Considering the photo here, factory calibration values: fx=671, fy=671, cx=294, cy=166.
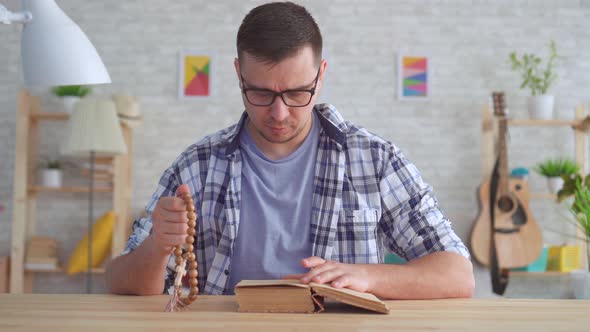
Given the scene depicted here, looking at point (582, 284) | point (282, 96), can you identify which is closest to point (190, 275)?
point (282, 96)

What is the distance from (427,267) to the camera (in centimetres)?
154

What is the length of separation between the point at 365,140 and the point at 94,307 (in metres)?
0.92

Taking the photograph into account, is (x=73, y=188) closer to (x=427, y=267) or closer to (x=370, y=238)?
(x=370, y=238)

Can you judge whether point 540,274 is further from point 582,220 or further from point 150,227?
point 150,227

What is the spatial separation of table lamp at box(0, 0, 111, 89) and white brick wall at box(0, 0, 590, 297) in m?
3.46

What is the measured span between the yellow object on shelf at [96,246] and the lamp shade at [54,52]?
3244mm

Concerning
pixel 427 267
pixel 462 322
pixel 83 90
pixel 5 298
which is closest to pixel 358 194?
pixel 427 267

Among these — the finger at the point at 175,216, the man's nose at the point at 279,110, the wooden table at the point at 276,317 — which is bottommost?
the wooden table at the point at 276,317

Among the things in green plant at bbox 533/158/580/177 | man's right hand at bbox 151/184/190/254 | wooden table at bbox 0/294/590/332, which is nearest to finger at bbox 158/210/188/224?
man's right hand at bbox 151/184/190/254

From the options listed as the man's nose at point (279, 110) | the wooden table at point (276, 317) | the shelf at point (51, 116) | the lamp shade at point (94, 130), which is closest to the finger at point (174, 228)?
the wooden table at point (276, 317)

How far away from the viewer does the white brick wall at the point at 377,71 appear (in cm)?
478

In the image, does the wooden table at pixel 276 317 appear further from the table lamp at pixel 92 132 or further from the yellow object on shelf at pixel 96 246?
the yellow object on shelf at pixel 96 246

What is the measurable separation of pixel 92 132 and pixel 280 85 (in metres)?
2.76

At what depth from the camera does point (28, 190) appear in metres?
4.58
